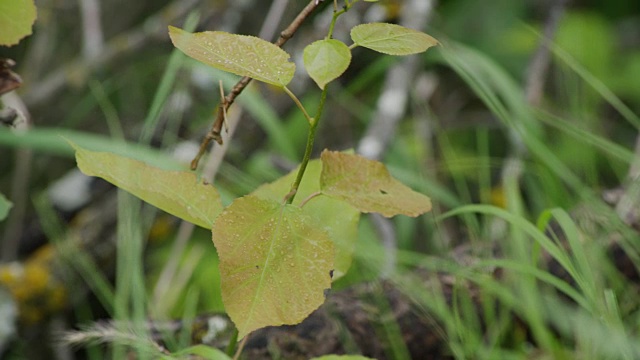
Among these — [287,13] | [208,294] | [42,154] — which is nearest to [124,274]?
[208,294]

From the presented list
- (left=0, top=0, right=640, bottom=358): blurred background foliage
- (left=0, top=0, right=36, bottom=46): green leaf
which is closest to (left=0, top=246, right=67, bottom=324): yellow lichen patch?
(left=0, top=0, right=640, bottom=358): blurred background foliage

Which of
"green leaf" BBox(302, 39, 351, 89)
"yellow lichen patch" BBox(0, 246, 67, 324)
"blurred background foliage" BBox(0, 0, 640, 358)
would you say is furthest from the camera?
"yellow lichen patch" BBox(0, 246, 67, 324)

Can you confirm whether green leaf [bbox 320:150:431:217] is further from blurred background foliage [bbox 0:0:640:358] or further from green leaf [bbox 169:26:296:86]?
blurred background foliage [bbox 0:0:640:358]

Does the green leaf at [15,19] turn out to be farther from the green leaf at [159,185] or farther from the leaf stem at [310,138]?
the leaf stem at [310,138]

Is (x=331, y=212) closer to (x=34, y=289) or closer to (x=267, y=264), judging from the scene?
(x=267, y=264)

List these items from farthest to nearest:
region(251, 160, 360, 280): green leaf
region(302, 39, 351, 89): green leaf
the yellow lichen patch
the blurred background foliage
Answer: the yellow lichen patch
the blurred background foliage
region(251, 160, 360, 280): green leaf
region(302, 39, 351, 89): green leaf

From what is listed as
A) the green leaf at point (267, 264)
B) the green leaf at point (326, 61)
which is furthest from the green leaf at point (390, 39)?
the green leaf at point (267, 264)

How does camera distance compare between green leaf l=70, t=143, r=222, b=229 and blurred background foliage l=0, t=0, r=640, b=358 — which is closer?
green leaf l=70, t=143, r=222, b=229
